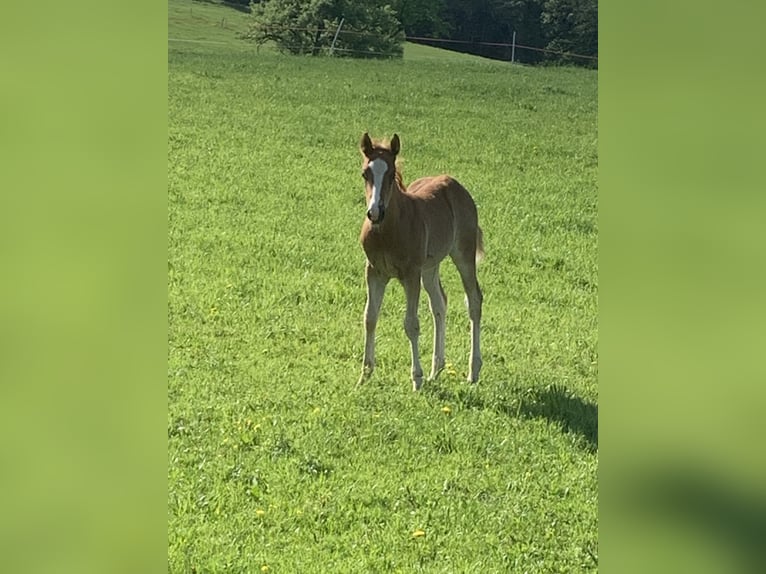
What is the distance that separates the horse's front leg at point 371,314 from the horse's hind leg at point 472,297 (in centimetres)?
47

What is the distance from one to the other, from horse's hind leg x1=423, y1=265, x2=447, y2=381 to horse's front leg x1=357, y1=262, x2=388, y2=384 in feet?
0.94

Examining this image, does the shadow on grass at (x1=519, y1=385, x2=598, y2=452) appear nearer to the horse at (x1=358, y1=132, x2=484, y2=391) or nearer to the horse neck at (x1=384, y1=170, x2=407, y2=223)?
the horse at (x1=358, y1=132, x2=484, y2=391)

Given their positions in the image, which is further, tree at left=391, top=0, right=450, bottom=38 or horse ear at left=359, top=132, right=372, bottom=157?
tree at left=391, top=0, right=450, bottom=38

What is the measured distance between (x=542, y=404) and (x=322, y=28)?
4.92 meters

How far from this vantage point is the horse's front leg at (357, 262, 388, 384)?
3.85 meters

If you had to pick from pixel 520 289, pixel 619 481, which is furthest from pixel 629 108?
pixel 520 289

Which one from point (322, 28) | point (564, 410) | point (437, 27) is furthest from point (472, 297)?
point (322, 28)

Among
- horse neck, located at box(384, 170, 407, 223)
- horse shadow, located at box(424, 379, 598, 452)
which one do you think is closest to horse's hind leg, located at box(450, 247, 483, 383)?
horse shadow, located at box(424, 379, 598, 452)

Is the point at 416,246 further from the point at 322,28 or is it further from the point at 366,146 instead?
the point at 322,28

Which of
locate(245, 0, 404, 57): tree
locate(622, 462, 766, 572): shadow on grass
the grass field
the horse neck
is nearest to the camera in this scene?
locate(622, 462, 766, 572): shadow on grass

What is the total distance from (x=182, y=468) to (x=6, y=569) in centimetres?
168

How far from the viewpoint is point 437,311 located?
4.12 m

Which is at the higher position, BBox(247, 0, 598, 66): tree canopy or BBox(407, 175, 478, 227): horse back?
BBox(247, 0, 598, 66): tree canopy

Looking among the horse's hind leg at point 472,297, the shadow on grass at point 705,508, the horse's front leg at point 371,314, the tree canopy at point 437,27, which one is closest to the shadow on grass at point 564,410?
the horse's hind leg at point 472,297
